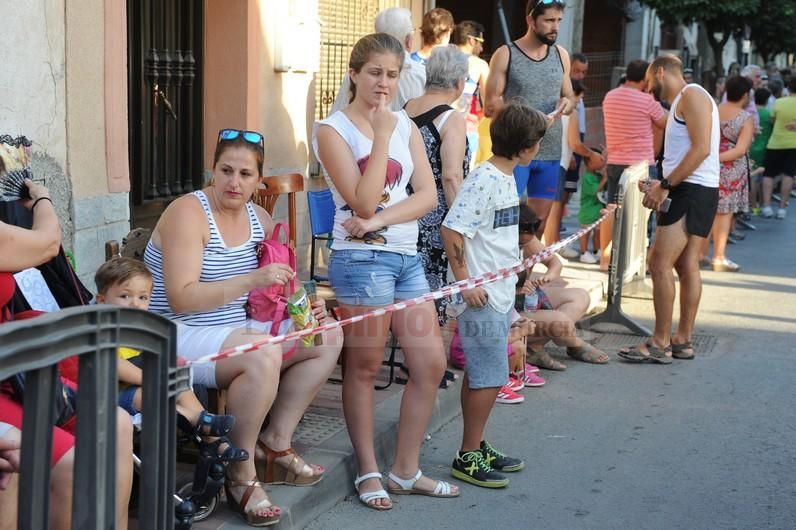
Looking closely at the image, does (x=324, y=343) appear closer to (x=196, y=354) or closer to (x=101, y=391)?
(x=196, y=354)

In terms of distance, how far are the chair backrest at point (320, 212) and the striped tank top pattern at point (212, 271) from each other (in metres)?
2.10

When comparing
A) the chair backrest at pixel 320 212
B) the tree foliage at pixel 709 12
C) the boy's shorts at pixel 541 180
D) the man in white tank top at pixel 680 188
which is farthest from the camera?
the tree foliage at pixel 709 12

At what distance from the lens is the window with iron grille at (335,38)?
32.2 ft

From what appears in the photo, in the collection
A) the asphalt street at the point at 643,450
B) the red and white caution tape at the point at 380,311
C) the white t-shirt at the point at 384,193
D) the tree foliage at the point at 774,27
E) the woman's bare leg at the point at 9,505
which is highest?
the tree foliage at the point at 774,27

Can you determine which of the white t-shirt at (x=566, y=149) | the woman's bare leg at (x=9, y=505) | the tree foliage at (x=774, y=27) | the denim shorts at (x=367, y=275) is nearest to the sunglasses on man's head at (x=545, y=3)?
the white t-shirt at (x=566, y=149)

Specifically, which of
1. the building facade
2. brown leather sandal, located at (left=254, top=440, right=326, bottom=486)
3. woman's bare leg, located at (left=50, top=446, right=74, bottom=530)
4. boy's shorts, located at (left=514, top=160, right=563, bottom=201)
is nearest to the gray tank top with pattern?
boy's shorts, located at (left=514, top=160, right=563, bottom=201)

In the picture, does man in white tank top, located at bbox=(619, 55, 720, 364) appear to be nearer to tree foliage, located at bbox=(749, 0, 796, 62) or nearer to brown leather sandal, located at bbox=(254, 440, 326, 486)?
brown leather sandal, located at bbox=(254, 440, 326, 486)

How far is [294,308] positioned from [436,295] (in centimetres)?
70

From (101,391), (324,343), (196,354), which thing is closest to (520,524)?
(324,343)

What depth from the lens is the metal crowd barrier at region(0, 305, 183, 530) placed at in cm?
243

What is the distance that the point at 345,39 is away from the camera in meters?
10.3

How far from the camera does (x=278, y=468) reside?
179 inches

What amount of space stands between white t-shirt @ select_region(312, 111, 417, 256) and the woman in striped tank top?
310 mm

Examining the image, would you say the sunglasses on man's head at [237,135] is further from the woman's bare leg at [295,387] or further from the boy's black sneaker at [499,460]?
the boy's black sneaker at [499,460]
